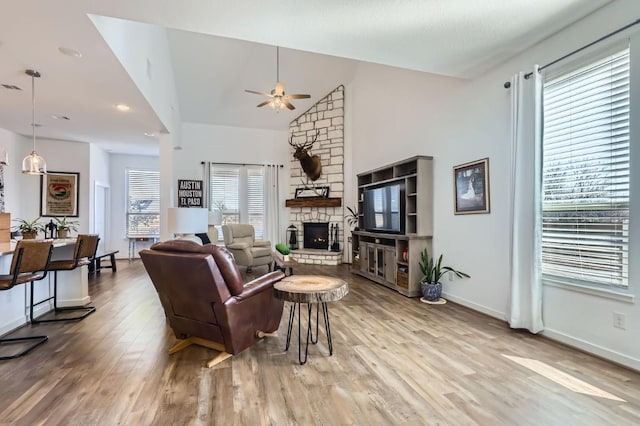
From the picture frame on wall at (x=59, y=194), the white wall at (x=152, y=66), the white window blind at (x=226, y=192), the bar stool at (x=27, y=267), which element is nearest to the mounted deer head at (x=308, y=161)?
the white window blind at (x=226, y=192)

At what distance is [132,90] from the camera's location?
3.81m

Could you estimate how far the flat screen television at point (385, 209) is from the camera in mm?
4871

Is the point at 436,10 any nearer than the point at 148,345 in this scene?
Yes

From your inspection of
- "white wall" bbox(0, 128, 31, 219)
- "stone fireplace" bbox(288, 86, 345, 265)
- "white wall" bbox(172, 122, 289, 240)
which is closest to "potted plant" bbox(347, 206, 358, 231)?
"stone fireplace" bbox(288, 86, 345, 265)

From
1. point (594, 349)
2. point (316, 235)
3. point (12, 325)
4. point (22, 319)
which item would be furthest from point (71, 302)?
point (594, 349)

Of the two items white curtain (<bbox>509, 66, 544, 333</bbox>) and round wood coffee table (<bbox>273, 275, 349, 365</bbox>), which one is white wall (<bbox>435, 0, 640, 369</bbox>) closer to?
white curtain (<bbox>509, 66, 544, 333</bbox>)

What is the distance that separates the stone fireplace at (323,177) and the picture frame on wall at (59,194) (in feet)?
15.8

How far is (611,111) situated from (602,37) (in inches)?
24.2

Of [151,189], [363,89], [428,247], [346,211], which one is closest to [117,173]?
[151,189]

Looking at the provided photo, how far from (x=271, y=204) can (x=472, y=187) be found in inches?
209

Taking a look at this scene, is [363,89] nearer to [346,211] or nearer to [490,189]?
[346,211]

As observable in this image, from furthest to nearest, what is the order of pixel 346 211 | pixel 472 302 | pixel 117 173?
pixel 117 173 < pixel 346 211 < pixel 472 302

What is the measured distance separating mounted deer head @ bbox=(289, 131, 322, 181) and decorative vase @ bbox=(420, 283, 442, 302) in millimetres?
4384

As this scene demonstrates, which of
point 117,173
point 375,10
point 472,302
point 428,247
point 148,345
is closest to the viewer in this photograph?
point 375,10
